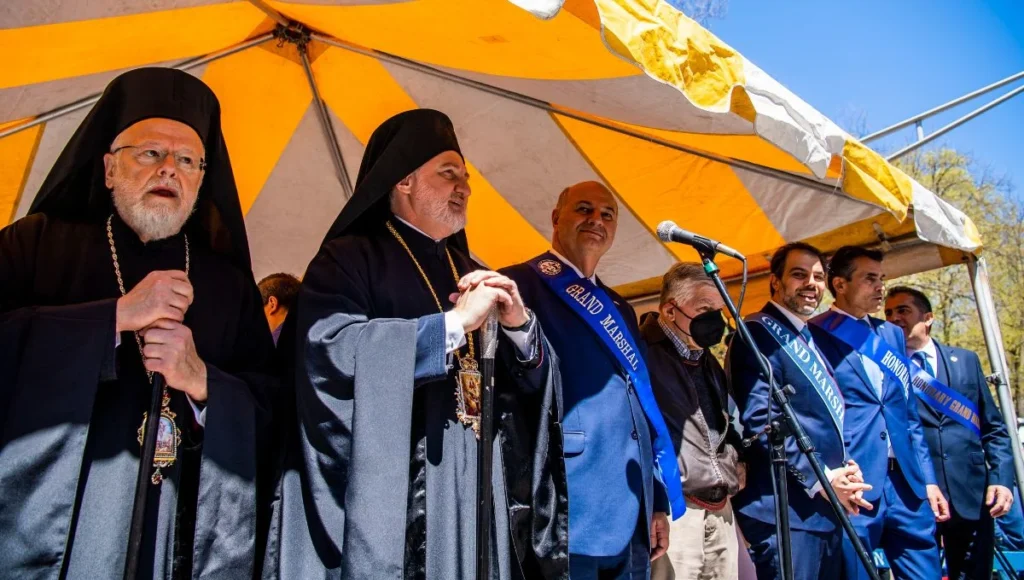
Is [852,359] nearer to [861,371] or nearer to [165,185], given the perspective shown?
[861,371]

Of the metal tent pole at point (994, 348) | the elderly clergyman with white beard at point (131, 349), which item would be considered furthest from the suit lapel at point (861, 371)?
the elderly clergyman with white beard at point (131, 349)

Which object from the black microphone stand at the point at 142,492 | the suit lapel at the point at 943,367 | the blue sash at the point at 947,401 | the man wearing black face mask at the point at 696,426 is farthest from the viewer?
the suit lapel at the point at 943,367

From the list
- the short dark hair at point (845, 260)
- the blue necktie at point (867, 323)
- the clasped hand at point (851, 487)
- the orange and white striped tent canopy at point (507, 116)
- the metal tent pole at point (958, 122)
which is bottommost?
the clasped hand at point (851, 487)

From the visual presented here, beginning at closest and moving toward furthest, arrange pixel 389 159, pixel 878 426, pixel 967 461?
pixel 389 159 < pixel 878 426 < pixel 967 461

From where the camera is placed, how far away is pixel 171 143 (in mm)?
2719

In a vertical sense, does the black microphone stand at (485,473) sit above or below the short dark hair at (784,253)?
below

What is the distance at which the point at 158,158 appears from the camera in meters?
2.70

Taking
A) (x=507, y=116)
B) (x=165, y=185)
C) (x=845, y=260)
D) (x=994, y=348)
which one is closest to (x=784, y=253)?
(x=845, y=260)

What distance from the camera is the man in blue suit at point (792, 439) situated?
383cm

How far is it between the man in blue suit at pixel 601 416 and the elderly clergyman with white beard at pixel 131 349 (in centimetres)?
118

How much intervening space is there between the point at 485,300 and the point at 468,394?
390 mm

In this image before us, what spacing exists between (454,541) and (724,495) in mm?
1755

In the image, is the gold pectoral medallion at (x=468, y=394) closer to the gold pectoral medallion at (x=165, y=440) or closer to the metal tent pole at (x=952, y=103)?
the gold pectoral medallion at (x=165, y=440)

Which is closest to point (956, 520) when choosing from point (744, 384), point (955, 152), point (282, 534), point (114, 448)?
point (744, 384)
